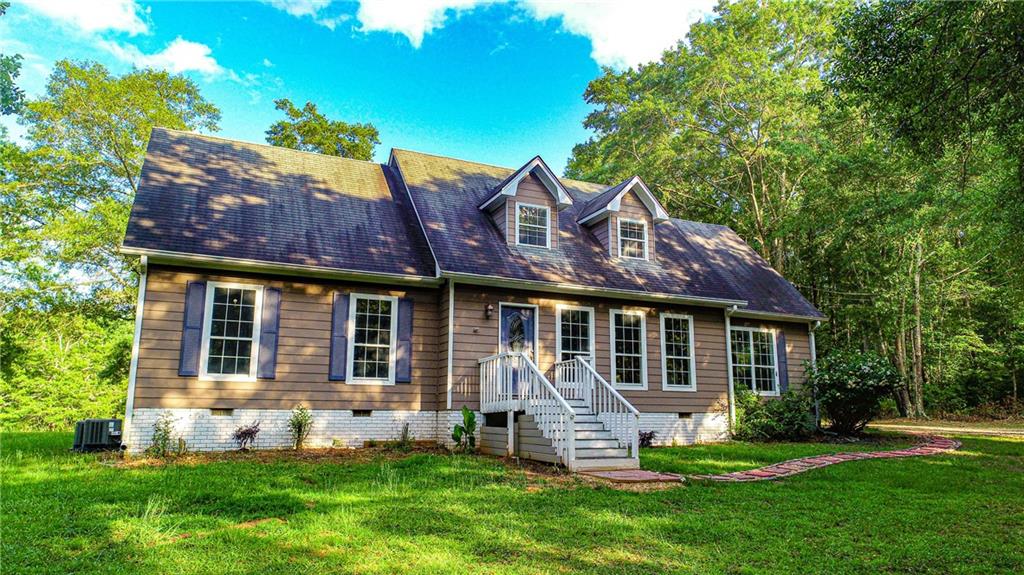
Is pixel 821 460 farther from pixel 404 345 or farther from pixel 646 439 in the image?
pixel 404 345

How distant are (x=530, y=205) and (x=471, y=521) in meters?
9.50

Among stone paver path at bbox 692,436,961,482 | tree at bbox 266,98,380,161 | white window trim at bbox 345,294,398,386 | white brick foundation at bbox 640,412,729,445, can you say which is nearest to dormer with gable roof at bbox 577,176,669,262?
white brick foundation at bbox 640,412,729,445

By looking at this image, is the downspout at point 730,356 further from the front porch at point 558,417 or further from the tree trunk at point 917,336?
the tree trunk at point 917,336

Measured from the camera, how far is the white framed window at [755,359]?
15719 mm

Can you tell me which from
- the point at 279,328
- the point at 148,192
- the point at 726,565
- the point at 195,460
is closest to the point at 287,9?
the point at 148,192

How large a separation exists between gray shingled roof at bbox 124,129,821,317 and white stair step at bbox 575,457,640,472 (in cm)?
450

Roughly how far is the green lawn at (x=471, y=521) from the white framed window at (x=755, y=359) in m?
6.42

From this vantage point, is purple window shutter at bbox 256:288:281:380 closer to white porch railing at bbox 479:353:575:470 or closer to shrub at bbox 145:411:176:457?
shrub at bbox 145:411:176:457

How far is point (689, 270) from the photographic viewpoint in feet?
51.7

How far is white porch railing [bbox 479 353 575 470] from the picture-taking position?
9523mm

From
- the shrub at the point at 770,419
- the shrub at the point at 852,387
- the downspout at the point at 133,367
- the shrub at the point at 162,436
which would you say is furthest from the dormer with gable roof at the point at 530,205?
the shrub at the point at 852,387

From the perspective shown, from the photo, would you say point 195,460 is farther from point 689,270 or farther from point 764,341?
point 764,341

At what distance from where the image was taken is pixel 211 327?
1113 centimetres

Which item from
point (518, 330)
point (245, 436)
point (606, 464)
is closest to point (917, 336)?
point (518, 330)
